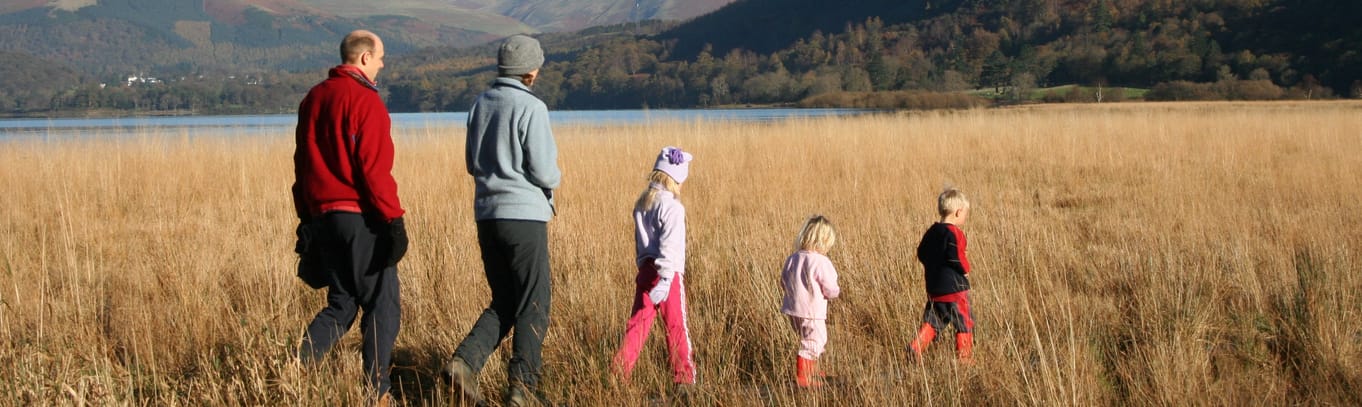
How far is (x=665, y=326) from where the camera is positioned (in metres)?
3.60

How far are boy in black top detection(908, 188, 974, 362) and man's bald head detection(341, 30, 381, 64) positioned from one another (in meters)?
2.19

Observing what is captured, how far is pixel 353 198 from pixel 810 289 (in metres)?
1.61

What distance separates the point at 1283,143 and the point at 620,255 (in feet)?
37.1

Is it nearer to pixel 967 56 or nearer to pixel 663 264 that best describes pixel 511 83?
pixel 663 264

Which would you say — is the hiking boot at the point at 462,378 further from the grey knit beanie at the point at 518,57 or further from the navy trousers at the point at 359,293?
the grey knit beanie at the point at 518,57

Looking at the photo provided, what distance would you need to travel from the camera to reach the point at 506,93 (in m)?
3.27

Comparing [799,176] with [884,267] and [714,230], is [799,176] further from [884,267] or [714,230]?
[884,267]

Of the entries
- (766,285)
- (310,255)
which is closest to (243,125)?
(766,285)

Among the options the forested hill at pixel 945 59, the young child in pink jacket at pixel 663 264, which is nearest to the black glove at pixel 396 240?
the young child in pink jacket at pixel 663 264

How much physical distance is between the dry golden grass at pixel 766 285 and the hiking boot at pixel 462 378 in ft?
0.42

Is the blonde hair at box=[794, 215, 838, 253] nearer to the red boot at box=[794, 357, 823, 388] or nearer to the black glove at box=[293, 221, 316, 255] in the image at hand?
the red boot at box=[794, 357, 823, 388]

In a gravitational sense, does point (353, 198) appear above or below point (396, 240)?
above

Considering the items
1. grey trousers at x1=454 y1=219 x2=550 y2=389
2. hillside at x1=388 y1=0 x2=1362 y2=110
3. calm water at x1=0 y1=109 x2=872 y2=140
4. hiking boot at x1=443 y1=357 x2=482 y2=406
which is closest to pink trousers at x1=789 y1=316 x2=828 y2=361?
grey trousers at x1=454 y1=219 x2=550 y2=389

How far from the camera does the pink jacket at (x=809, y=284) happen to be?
358cm
